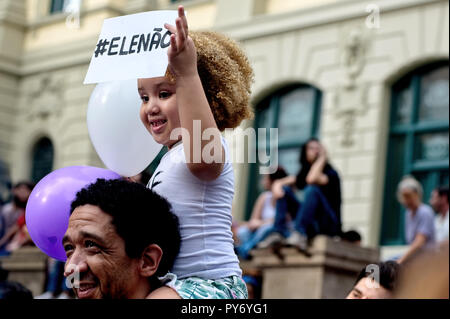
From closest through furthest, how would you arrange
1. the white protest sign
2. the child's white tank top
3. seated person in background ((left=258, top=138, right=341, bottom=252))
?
the child's white tank top
the white protest sign
seated person in background ((left=258, top=138, right=341, bottom=252))

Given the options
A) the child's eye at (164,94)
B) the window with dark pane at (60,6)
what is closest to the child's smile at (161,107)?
the child's eye at (164,94)

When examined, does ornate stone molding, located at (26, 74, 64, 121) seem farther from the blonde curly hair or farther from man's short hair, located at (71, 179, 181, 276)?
man's short hair, located at (71, 179, 181, 276)

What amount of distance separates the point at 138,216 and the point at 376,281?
1.33 metres

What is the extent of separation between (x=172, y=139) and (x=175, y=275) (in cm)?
48

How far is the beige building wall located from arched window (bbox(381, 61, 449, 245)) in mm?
159

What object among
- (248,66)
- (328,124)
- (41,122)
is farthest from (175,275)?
(41,122)

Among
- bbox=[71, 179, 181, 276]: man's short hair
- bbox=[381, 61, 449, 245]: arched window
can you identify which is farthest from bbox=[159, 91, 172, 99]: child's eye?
bbox=[381, 61, 449, 245]: arched window

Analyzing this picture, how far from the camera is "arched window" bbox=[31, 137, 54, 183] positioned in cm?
2039

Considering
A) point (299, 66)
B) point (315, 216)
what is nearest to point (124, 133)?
point (315, 216)

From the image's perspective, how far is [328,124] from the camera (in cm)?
1501

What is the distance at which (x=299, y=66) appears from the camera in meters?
15.9

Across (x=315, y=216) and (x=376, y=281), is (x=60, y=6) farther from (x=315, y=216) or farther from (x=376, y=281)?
(x=376, y=281)
